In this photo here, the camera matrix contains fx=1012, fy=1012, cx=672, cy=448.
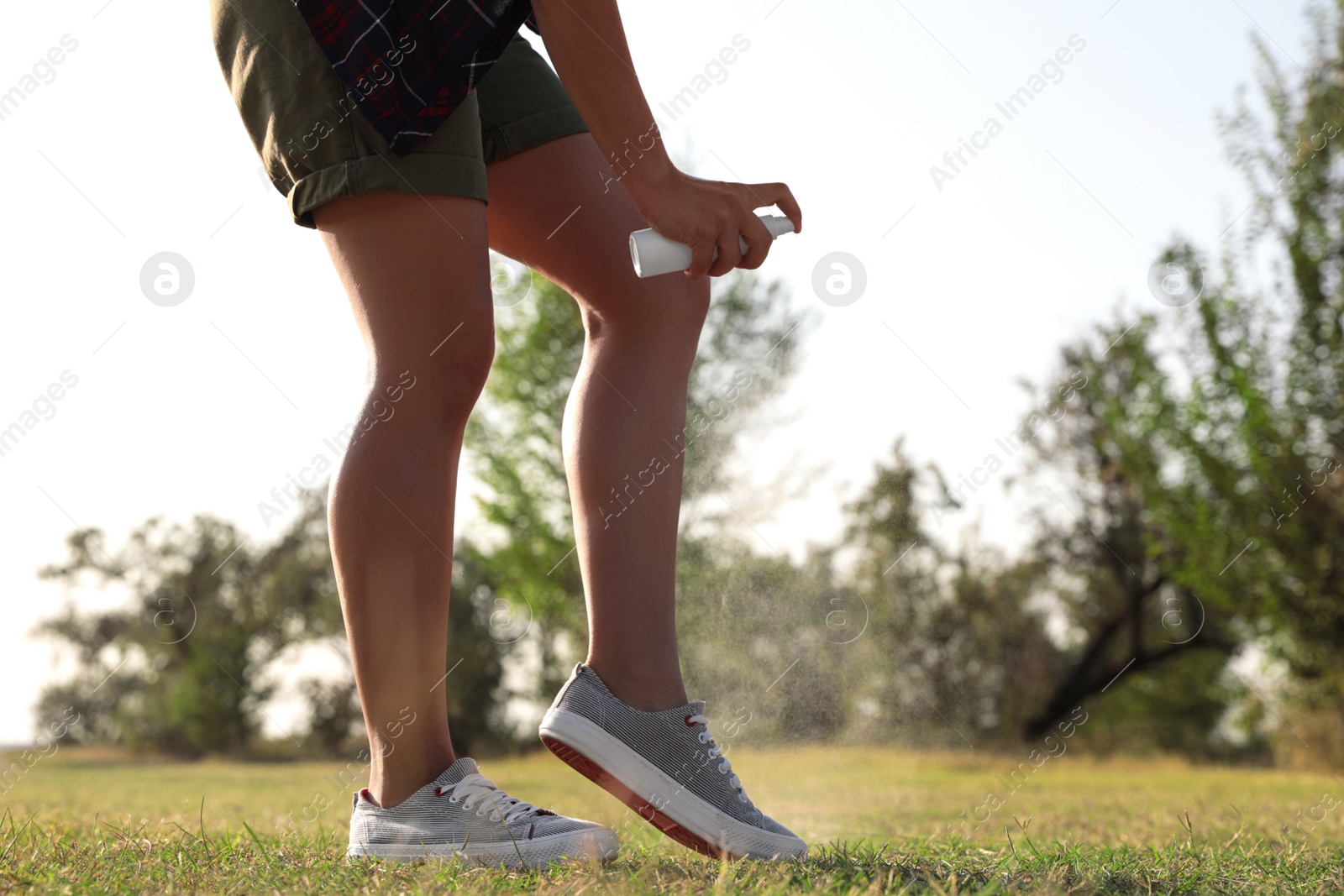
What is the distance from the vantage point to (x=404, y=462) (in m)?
1.54

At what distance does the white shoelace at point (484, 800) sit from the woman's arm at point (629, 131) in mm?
857

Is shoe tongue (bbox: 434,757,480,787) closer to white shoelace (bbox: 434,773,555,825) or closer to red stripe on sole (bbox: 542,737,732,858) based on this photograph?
white shoelace (bbox: 434,773,555,825)

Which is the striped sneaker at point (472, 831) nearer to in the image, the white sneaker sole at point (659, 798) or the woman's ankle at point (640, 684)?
the white sneaker sole at point (659, 798)

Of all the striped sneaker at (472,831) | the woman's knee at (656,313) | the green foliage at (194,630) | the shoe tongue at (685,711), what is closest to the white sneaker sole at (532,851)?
the striped sneaker at (472,831)

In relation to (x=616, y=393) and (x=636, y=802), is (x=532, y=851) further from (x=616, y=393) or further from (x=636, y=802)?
(x=616, y=393)

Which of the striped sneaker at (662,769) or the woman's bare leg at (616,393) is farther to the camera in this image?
the woman's bare leg at (616,393)

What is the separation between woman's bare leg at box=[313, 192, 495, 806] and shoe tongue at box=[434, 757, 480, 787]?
1cm

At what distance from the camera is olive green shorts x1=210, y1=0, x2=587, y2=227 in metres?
1.52

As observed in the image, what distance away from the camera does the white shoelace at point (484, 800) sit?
5.01 ft

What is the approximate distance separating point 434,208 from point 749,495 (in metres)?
11.8

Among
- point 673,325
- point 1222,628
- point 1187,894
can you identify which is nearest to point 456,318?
point 673,325

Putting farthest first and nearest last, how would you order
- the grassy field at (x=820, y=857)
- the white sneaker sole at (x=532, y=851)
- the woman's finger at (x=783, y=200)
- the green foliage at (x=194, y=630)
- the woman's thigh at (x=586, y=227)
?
the green foliage at (x=194, y=630), the woman's thigh at (x=586, y=227), the woman's finger at (x=783, y=200), the white sneaker sole at (x=532, y=851), the grassy field at (x=820, y=857)

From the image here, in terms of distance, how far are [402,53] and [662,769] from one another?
1.15 m

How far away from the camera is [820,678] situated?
492 inches
